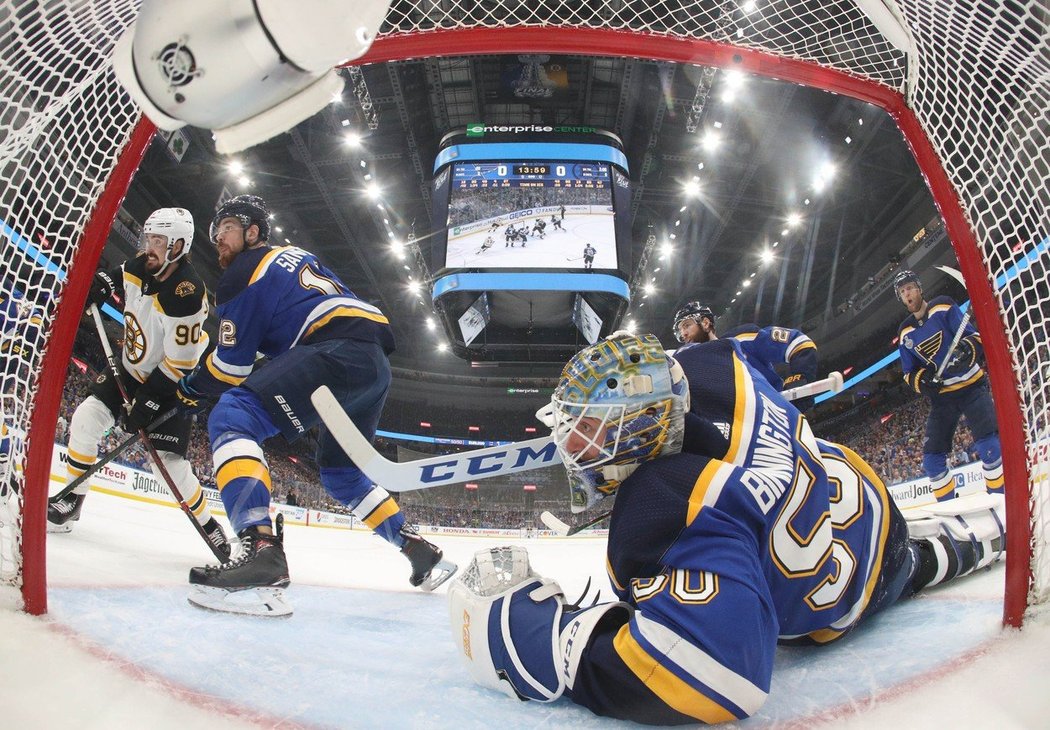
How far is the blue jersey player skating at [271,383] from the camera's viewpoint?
1694mm

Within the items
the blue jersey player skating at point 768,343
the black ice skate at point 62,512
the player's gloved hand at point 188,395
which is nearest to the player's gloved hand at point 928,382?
the blue jersey player skating at point 768,343

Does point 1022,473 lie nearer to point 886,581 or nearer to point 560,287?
point 886,581

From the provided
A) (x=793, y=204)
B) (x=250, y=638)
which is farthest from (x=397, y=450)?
(x=250, y=638)

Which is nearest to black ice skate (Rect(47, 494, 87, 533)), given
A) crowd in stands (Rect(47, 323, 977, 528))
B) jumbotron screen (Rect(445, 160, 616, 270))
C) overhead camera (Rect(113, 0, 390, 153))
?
overhead camera (Rect(113, 0, 390, 153))

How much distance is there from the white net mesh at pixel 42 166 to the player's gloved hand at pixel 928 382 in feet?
14.6

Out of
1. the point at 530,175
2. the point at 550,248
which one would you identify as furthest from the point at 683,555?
the point at 530,175

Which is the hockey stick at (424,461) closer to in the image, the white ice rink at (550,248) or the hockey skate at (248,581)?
the hockey skate at (248,581)

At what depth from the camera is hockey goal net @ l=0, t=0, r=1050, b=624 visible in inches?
48.7

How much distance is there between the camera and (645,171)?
1229 centimetres

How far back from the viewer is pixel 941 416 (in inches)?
166

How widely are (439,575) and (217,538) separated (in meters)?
1.00

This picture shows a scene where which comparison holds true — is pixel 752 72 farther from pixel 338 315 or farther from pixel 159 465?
pixel 159 465

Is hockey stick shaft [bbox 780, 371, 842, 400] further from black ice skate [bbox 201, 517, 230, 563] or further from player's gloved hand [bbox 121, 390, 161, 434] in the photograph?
player's gloved hand [bbox 121, 390, 161, 434]

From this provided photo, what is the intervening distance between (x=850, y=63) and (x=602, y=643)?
158 cm
